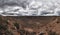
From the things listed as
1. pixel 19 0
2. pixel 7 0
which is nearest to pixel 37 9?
pixel 19 0

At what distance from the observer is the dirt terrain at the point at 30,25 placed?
1570 mm

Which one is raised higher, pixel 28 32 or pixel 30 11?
pixel 30 11

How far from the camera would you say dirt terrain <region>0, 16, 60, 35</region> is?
61.8 inches

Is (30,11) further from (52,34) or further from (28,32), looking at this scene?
(52,34)

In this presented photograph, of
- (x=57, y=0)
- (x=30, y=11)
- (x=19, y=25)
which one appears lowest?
(x=19, y=25)

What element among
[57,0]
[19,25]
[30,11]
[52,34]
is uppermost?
[57,0]

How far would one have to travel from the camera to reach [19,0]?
5.24ft

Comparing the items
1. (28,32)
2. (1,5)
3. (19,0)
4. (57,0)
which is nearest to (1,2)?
(1,5)

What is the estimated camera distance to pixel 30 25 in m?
1.59

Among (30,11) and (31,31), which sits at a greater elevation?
(30,11)

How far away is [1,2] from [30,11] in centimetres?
35

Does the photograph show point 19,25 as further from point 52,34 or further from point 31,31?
point 52,34

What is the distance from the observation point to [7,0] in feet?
5.25

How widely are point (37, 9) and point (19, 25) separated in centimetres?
27
